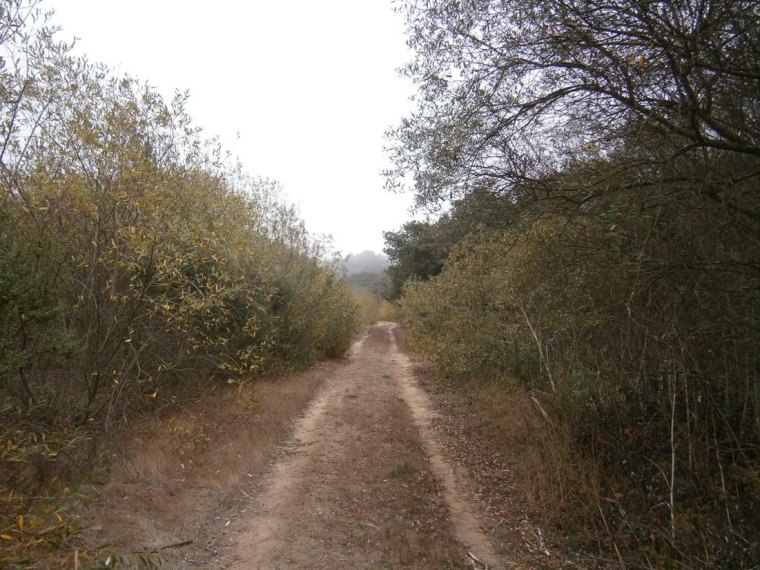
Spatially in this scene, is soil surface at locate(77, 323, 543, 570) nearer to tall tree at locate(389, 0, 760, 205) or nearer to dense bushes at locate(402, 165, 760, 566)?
dense bushes at locate(402, 165, 760, 566)

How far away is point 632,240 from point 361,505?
423 centimetres

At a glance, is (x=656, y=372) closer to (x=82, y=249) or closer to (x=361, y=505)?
(x=361, y=505)

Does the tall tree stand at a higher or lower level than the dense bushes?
higher

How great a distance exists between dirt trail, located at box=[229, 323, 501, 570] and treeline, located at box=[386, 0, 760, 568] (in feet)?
3.65

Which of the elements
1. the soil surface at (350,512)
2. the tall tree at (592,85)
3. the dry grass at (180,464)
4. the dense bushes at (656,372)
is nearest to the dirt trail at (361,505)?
the soil surface at (350,512)

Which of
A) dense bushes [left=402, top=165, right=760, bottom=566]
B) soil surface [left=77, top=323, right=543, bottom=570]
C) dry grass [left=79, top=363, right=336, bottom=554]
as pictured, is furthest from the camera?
dry grass [left=79, top=363, right=336, bottom=554]

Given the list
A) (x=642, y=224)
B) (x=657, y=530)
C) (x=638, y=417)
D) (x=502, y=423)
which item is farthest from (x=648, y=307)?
(x=502, y=423)

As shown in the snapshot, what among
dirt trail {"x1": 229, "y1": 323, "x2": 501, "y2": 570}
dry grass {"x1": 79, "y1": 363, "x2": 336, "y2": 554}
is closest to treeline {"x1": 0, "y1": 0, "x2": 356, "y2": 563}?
dry grass {"x1": 79, "y1": 363, "x2": 336, "y2": 554}

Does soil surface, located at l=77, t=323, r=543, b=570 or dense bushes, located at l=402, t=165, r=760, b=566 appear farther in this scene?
soil surface, located at l=77, t=323, r=543, b=570

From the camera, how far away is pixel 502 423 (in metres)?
7.91

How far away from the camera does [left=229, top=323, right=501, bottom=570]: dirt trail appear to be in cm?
429

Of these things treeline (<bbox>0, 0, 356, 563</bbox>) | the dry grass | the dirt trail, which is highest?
treeline (<bbox>0, 0, 356, 563</bbox>)

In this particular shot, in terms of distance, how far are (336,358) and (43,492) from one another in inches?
604

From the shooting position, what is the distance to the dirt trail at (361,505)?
4.29m
